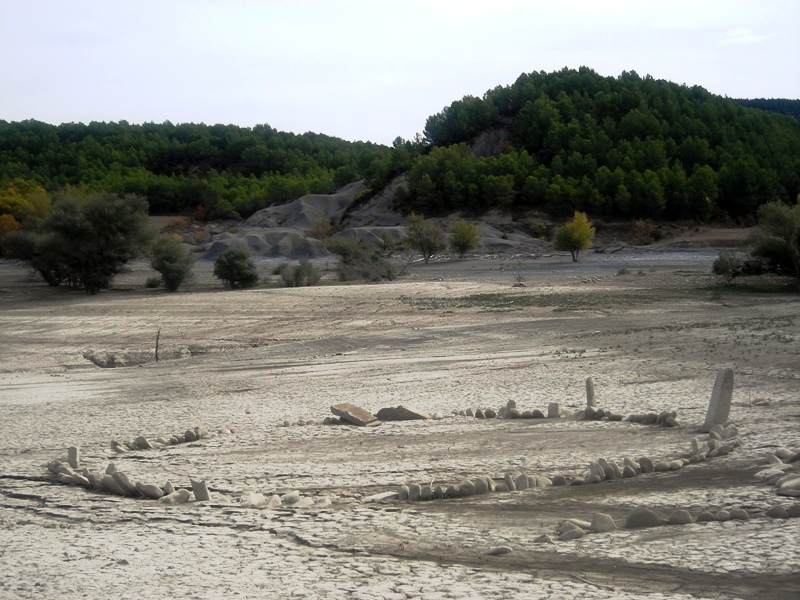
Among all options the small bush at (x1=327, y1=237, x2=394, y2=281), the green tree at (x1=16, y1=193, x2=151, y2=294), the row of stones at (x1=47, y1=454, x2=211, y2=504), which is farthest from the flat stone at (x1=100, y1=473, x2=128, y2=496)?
the small bush at (x1=327, y1=237, x2=394, y2=281)

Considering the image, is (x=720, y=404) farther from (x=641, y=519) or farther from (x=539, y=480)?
(x=641, y=519)

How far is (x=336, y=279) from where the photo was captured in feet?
151

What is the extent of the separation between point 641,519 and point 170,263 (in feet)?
116

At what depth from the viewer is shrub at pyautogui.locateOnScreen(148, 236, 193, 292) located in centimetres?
4016

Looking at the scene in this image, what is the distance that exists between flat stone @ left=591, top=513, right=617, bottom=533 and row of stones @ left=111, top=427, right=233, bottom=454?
6.34 m

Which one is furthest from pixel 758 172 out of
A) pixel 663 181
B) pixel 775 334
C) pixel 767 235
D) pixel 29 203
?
pixel 775 334

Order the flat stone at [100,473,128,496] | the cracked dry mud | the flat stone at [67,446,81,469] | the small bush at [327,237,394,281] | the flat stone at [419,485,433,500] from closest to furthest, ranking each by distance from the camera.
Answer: the cracked dry mud
the flat stone at [419,485,433,500]
the flat stone at [100,473,128,496]
the flat stone at [67,446,81,469]
the small bush at [327,237,394,281]

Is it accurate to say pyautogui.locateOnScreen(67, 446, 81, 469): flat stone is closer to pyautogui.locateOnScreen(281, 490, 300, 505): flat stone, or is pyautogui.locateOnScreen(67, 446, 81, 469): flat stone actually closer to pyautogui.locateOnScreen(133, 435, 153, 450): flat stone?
pyautogui.locateOnScreen(133, 435, 153, 450): flat stone

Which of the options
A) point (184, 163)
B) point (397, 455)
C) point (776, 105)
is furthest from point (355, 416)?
point (776, 105)

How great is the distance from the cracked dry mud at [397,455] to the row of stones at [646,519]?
9cm

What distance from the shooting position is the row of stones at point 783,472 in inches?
294

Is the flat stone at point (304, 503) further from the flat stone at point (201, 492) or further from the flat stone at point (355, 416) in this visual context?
the flat stone at point (355, 416)

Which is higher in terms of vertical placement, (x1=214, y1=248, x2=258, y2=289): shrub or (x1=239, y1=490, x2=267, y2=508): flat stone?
(x1=214, y1=248, x2=258, y2=289): shrub

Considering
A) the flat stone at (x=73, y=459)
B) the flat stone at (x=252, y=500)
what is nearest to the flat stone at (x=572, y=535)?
the flat stone at (x=252, y=500)
